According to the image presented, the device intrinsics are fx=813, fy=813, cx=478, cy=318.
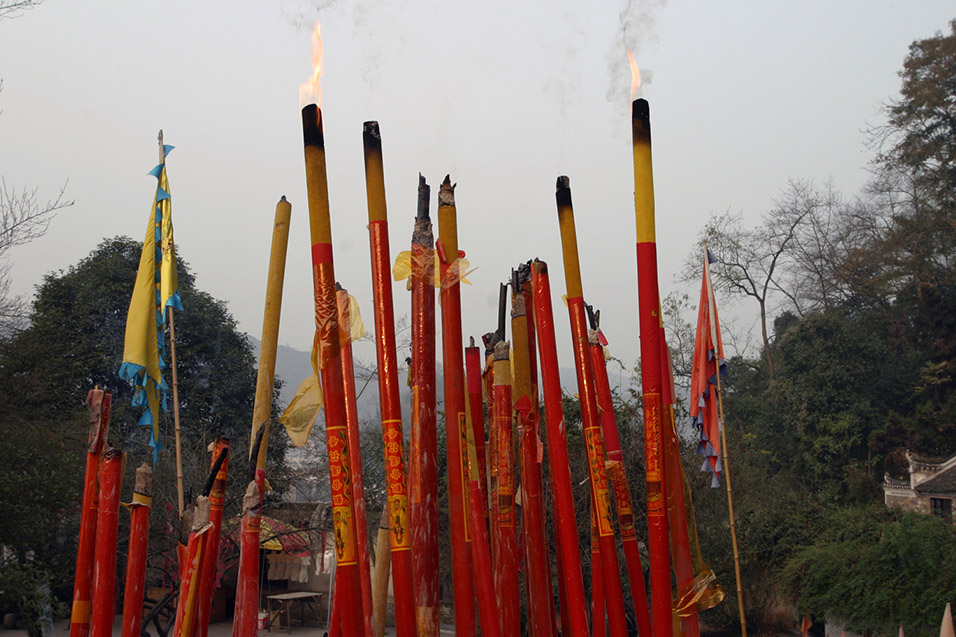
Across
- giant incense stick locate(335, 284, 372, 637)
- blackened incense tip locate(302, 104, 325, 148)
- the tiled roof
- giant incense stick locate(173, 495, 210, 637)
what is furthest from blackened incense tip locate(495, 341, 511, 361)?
the tiled roof

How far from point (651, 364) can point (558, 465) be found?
72cm

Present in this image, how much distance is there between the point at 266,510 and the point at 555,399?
44.7ft

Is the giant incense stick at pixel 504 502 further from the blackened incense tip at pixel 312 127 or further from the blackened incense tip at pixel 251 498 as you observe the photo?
the blackened incense tip at pixel 312 127

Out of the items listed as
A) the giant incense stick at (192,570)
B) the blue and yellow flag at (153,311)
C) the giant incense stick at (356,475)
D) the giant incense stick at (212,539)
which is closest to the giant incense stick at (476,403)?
the giant incense stick at (356,475)

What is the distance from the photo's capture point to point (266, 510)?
Result: 1662 cm

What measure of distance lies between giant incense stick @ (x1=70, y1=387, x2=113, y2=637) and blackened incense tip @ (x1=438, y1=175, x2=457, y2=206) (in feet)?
6.52

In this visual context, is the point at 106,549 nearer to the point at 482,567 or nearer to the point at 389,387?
the point at 389,387

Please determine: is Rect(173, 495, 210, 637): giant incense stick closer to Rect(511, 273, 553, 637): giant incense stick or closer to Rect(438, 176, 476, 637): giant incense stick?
Rect(438, 176, 476, 637): giant incense stick

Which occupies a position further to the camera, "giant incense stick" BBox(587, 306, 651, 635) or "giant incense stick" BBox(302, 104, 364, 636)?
"giant incense stick" BBox(587, 306, 651, 635)

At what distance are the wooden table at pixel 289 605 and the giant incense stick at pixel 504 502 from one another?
486 inches

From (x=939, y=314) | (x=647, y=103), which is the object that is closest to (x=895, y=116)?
(x=939, y=314)

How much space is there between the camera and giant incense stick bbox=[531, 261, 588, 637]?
4180 millimetres

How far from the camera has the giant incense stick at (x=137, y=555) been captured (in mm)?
4043

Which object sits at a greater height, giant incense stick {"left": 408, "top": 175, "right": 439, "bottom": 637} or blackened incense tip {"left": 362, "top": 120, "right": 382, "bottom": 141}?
blackened incense tip {"left": 362, "top": 120, "right": 382, "bottom": 141}
